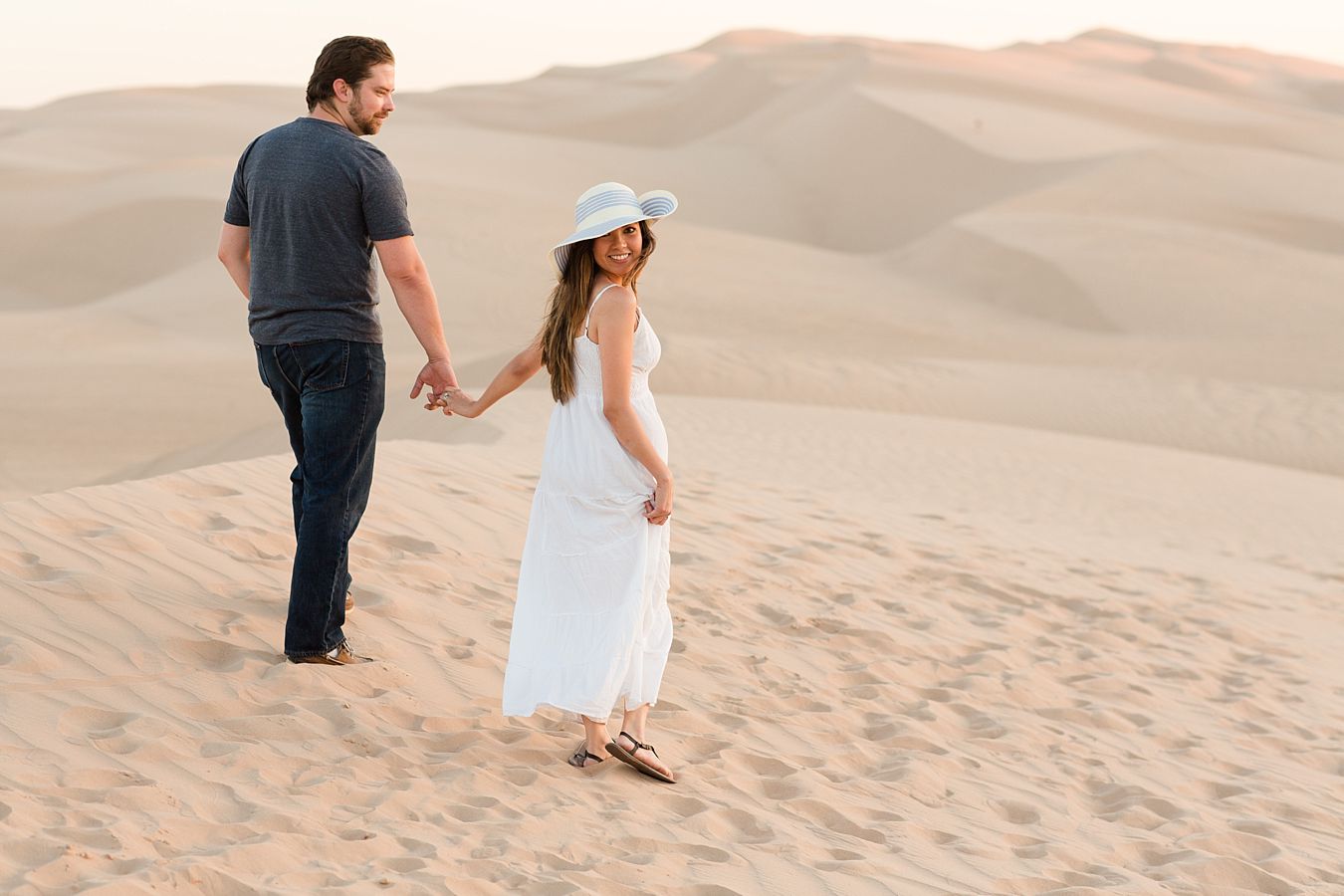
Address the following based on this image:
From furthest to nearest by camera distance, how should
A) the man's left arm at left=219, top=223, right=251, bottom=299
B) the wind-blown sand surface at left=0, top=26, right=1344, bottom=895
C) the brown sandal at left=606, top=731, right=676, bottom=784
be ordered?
1. the man's left arm at left=219, top=223, right=251, bottom=299
2. the brown sandal at left=606, top=731, right=676, bottom=784
3. the wind-blown sand surface at left=0, top=26, right=1344, bottom=895

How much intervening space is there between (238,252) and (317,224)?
53 centimetres

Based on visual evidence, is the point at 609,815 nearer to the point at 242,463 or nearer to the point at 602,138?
the point at 242,463

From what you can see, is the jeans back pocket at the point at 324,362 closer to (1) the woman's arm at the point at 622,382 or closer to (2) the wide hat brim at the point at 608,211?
(2) the wide hat brim at the point at 608,211

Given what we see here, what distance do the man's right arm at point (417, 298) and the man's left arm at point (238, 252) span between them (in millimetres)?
530

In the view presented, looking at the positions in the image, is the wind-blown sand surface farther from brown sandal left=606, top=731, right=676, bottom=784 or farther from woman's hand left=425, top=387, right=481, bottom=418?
woman's hand left=425, top=387, right=481, bottom=418

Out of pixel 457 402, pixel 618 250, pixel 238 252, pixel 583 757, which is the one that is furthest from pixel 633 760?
pixel 238 252

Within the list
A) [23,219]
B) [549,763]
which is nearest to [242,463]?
[549,763]

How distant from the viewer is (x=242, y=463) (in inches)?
306

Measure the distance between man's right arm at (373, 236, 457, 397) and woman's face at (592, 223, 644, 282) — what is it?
0.66 m

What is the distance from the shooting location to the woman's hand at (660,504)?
4.37m

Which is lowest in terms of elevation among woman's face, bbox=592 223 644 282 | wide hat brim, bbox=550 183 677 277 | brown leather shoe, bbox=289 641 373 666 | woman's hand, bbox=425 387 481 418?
brown leather shoe, bbox=289 641 373 666

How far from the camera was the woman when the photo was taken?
170 inches

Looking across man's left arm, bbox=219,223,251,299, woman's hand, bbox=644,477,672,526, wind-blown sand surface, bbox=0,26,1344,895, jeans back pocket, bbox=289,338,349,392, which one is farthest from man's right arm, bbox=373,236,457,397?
wind-blown sand surface, bbox=0,26,1344,895

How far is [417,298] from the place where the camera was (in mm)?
4742
